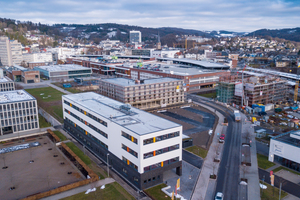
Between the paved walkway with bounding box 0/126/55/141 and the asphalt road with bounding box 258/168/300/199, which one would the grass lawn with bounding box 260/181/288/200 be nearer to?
the asphalt road with bounding box 258/168/300/199

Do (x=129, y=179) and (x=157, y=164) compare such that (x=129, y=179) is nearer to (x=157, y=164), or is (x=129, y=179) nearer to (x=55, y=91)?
(x=157, y=164)

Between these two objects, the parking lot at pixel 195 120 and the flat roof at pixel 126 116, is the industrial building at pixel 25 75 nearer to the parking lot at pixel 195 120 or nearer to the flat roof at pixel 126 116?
the flat roof at pixel 126 116

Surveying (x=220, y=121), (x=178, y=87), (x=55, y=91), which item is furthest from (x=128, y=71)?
(x=220, y=121)

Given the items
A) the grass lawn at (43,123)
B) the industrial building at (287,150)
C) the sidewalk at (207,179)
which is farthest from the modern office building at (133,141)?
the grass lawn at (43,123)

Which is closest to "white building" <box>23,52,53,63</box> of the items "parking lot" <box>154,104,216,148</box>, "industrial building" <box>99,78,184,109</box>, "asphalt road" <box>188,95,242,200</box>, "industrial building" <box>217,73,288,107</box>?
"industrial building" <box>99,78,184,109</box>

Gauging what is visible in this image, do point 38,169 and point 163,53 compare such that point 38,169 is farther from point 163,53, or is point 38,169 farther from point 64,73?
point 163,53

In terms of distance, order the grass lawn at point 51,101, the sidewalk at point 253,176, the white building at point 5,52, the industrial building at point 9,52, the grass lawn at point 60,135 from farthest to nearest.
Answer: the industrial building at point 9,52 → the white building at point 5,52 → the grass lawn at point 51,101 → the grass lawn at point 60,135 → the sidewalk at point 253,176

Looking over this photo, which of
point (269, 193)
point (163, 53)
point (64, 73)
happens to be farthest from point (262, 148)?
point (163, 53)
